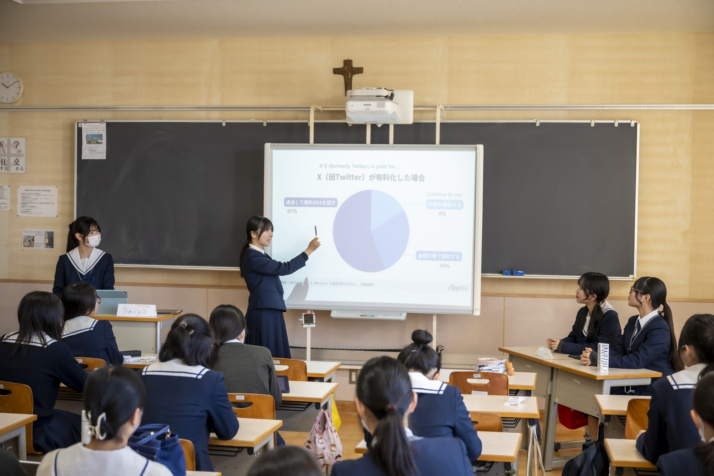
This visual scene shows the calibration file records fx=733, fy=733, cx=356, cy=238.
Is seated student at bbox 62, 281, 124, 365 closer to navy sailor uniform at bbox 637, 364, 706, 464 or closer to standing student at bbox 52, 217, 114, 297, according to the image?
standing student at bbox 52, 217, 114, 297

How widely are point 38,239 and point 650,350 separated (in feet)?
18.1

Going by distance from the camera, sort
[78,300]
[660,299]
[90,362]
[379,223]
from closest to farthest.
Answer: [90,362] < [78,300] < [660,299] < [379,223]

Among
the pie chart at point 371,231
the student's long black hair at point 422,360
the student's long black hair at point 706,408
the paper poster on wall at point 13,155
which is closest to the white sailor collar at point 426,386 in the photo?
the student's long black hair at point 422,360

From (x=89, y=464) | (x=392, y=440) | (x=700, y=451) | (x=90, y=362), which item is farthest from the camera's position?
(x=90, y=362)

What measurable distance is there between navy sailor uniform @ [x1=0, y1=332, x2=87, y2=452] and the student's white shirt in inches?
61.5

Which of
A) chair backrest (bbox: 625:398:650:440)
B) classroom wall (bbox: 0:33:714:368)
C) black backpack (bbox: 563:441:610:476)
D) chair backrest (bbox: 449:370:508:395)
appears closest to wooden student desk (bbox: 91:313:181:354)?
classroom wall (bbox: 0:33:714:368)

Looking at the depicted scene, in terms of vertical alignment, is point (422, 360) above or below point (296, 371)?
above

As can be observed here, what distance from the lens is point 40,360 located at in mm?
3500

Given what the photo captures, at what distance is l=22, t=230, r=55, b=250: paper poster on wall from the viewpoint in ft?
23.1

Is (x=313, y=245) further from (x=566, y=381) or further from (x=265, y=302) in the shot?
(x=566, y=381)

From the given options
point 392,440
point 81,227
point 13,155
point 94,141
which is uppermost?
point 94,141

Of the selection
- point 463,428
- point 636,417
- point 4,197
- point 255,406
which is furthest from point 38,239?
point 636,417

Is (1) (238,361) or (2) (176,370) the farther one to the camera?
Answer: (1) (238,361)

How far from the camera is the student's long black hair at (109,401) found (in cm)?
202
